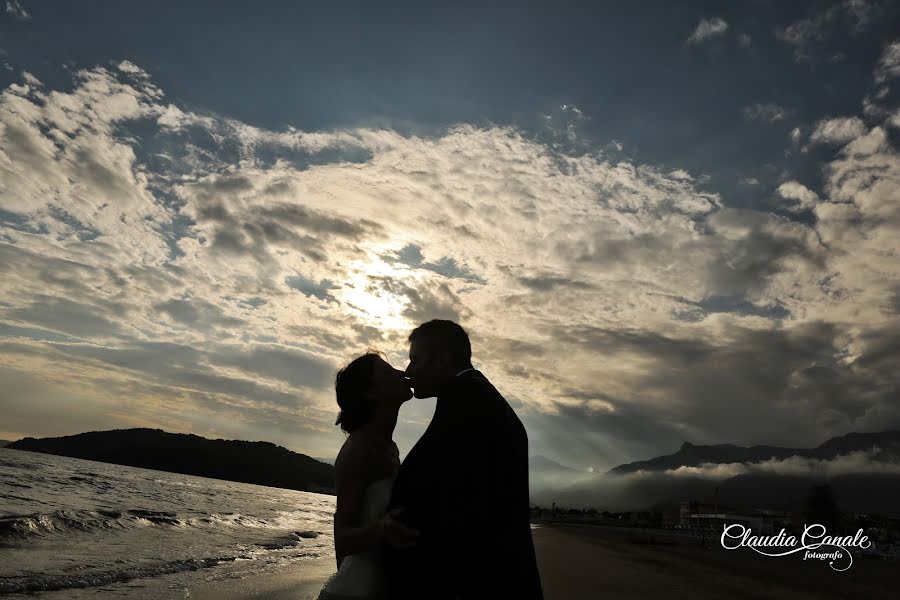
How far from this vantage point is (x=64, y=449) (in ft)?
598

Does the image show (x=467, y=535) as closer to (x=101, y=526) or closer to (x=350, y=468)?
(x=350, y=468)

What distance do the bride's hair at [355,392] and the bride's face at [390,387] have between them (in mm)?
54

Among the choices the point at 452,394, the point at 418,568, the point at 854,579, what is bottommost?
the point at 854,579

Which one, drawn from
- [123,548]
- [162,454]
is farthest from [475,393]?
[162,454]

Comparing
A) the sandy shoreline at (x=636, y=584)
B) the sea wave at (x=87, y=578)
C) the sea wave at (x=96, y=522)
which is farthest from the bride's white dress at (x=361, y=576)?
the sea wave at (x=96, y=522)

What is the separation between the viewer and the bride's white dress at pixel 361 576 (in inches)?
138

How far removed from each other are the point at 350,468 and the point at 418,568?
1.12m

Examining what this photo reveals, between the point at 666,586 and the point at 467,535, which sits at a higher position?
the point at 467,535

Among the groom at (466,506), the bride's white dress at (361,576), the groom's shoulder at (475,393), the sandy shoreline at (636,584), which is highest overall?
the groom's shoulder at (475,393)

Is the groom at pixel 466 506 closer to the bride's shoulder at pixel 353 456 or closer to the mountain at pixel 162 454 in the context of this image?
the bride's shoulder at pixel 353 456

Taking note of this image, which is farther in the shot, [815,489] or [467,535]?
[815,489]

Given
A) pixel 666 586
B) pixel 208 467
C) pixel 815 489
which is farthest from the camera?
pixel 208 467

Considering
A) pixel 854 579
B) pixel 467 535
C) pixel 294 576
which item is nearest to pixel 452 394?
pixel 467 535

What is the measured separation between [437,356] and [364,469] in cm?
96
